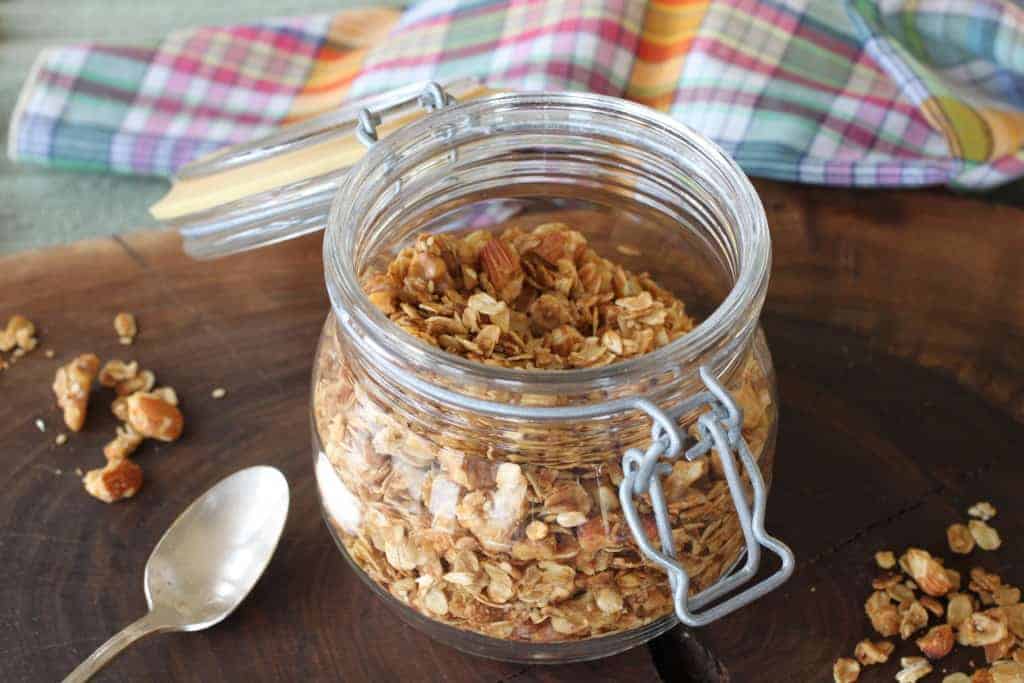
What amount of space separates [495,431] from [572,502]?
0.19 ft

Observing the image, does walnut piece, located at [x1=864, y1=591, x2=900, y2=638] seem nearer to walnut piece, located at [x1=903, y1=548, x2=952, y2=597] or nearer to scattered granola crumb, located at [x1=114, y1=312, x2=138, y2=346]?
walnut piece, located at [x1=903, y1=548, x2=952, y2=597]

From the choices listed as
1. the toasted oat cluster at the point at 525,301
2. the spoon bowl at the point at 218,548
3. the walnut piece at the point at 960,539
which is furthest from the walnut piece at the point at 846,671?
the spoon bowl at the point at 218,548

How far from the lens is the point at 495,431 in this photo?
0.62m

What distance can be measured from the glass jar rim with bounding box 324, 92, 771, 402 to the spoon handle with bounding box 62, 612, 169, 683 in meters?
0.25

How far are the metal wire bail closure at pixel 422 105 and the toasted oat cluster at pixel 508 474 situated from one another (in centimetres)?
8

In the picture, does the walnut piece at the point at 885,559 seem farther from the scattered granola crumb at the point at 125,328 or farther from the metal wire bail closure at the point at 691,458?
the scattered granola crumb at the point at 125,328

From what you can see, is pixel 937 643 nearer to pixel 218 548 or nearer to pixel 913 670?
pixel 913 670

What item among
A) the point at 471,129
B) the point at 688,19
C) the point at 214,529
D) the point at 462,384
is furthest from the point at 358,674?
the point at 688,19

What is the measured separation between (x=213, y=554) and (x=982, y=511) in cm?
52

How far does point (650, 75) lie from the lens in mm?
1158

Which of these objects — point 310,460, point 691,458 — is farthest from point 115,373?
point 691,458

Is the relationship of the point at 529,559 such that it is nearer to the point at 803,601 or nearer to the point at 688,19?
the point at 803,601

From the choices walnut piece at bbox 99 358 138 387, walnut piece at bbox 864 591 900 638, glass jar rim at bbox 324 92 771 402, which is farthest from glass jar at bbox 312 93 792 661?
walnut piece at bbox 99 358 138 387

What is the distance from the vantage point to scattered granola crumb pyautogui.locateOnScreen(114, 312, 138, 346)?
908 mm
